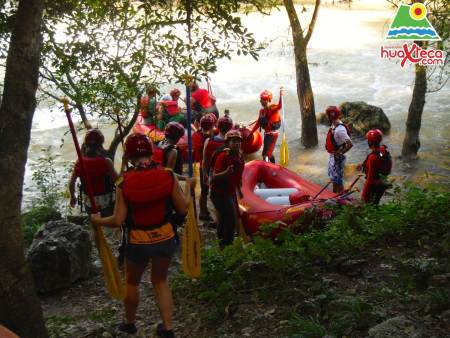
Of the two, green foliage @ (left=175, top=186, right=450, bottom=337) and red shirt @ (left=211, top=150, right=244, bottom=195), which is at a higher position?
red shirt @ (left=211, top=150, right=244, bottom=195)

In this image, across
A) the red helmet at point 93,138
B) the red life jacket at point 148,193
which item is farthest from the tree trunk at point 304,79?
the red life jacket at point 148,193

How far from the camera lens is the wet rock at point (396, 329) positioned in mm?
3262

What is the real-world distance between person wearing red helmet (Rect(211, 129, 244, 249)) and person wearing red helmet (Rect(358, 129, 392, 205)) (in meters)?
1.63

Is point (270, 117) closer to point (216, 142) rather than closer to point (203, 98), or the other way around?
point (203, 98)

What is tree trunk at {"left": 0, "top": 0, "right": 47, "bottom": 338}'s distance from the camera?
326cm

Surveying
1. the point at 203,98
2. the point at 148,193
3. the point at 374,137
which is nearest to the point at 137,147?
the point at 148,193

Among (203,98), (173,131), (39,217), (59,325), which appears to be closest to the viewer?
(59,325)

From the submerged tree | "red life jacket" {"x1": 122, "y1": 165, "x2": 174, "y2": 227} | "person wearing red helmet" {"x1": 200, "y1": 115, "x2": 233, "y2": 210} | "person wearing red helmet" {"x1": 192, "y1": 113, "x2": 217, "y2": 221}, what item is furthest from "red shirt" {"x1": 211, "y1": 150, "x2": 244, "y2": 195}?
the submerged tree

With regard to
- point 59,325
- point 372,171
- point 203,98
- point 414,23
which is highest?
point 414,23

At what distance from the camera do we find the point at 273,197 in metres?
7.54

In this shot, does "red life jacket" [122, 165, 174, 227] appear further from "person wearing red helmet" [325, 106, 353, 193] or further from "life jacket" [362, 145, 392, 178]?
"person wearing red helmet" [325, 106, 353, 193]

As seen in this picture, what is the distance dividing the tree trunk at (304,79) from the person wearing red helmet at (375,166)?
473 cm

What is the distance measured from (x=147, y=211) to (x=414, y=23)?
8303 mm

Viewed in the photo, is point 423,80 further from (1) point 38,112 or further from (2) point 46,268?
(1) point 38,112
